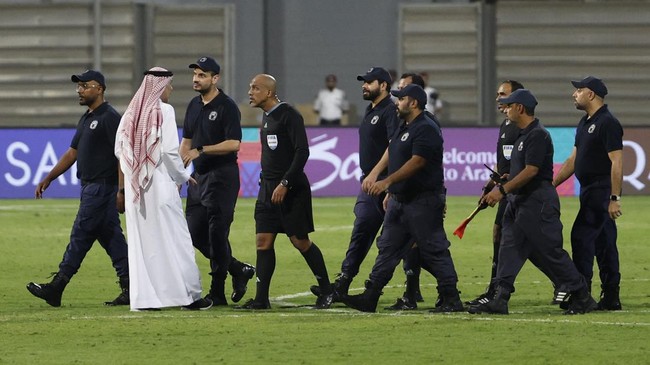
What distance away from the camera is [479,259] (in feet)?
62.2

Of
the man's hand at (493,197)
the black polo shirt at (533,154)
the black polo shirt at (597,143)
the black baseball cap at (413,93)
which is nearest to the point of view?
the man's hand at (493,197)

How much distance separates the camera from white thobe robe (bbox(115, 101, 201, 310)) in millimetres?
13484

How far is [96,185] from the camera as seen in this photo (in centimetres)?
1439

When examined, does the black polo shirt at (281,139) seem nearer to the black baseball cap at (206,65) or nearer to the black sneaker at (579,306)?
the black baseball cap at (206,65)

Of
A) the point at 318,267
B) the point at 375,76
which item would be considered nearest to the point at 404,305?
the point at 318,267

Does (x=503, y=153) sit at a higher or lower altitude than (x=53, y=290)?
higher

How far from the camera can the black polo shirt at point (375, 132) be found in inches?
562

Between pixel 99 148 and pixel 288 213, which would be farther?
pixel 99 148

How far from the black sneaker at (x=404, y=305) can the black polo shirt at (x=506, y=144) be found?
141 cm

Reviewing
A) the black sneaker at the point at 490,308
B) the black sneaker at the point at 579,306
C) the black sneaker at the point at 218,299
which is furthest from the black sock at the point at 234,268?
the black sneaker at the point at 579,306

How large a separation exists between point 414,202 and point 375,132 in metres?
1.19

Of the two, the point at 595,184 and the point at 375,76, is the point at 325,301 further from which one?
the point at 595,184

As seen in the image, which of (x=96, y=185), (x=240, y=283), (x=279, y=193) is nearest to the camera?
(x=279, y=193)

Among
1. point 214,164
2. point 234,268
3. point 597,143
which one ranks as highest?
point 597,143
